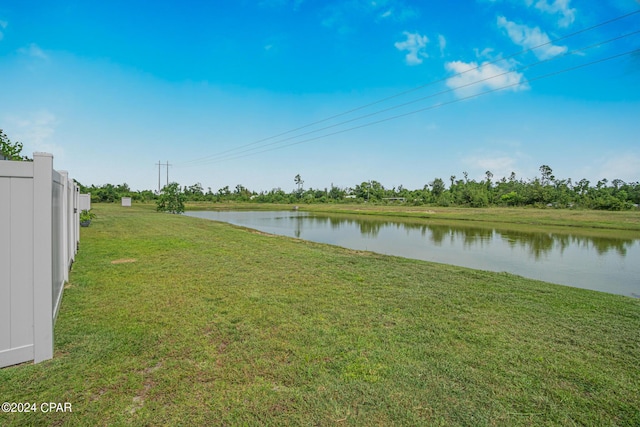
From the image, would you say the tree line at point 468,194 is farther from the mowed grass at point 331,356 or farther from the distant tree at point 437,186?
the mowed grass at point 331,356

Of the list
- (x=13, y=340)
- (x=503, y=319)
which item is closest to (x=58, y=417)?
(x=13, y=340)

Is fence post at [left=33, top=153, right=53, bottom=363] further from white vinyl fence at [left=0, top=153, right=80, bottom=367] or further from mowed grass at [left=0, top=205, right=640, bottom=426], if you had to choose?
mowed grass at [left=0, top=205, right=640, bottom=426]

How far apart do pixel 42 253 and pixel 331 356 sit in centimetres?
264

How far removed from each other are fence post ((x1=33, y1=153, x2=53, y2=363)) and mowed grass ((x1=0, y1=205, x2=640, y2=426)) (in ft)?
0.85

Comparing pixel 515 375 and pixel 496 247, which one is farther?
pixel 496 247

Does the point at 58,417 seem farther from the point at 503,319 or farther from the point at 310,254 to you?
the point at 310,254

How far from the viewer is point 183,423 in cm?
205

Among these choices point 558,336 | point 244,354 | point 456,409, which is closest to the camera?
point 456,409

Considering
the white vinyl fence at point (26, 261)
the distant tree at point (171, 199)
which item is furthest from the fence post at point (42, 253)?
the distant tree at point (171, 199)

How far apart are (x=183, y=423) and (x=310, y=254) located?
686cm

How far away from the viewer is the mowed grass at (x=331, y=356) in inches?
86.5

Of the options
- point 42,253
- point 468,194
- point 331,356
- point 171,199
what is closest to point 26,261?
point 42,253

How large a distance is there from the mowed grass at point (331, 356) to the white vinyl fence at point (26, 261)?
21 cm

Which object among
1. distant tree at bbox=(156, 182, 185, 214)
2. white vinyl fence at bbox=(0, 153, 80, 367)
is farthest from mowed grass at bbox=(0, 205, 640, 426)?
distant tree at bbox=(156, 182, 185, 214)
